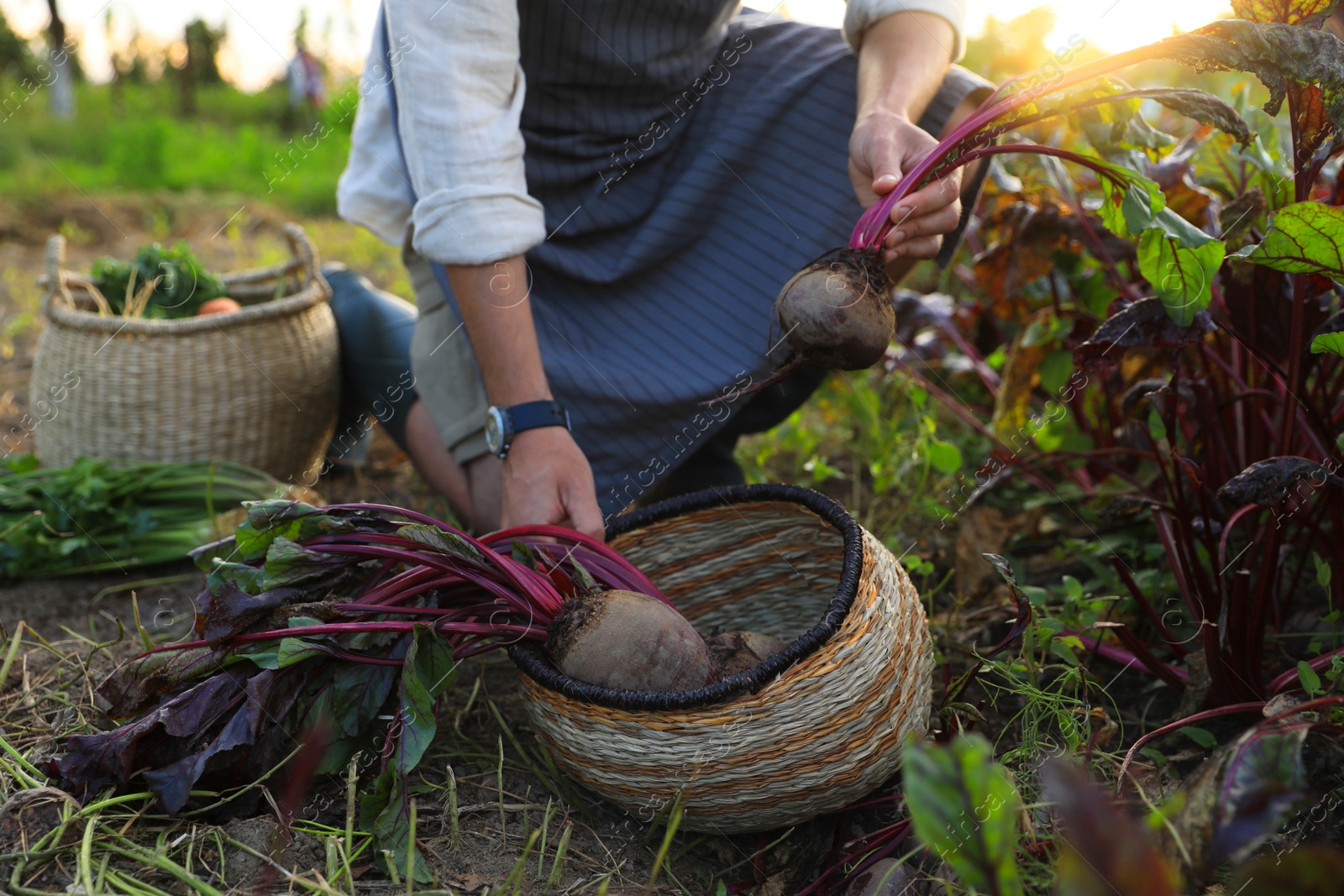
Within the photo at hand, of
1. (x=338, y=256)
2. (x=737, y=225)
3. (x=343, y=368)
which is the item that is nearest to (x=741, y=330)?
(x=737, y=225)

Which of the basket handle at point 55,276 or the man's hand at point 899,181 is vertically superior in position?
the man's hand at point 899,181

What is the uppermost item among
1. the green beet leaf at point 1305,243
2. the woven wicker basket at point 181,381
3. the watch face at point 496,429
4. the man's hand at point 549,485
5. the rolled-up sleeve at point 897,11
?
the rolled-up sleeve at point 897,11

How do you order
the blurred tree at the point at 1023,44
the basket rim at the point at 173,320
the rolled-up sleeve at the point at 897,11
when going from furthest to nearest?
1. the blurred tree at the point at 1023,44
2. the basket rim at the point at 173,320
3. the rolled-up sleeve at the point at 897,11

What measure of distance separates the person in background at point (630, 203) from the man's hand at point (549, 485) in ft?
0.28

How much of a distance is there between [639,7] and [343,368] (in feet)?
3.96

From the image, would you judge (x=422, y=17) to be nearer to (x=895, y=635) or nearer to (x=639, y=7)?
(x=639, y=7)

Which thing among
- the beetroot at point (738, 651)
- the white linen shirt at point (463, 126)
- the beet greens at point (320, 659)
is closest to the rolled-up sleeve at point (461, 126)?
the white linen shirt at point (463, 126)

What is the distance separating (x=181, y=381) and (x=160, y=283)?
45 cm

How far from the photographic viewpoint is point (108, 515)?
1.96m

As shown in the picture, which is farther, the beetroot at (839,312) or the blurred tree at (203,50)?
the blurred tree at (203,50)

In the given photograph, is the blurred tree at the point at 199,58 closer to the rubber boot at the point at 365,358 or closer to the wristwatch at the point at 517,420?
the rubber boot at the point at 365,358

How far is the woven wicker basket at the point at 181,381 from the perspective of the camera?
209 cm

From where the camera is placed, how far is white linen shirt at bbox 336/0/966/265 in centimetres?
145

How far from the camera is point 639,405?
5.79ft
